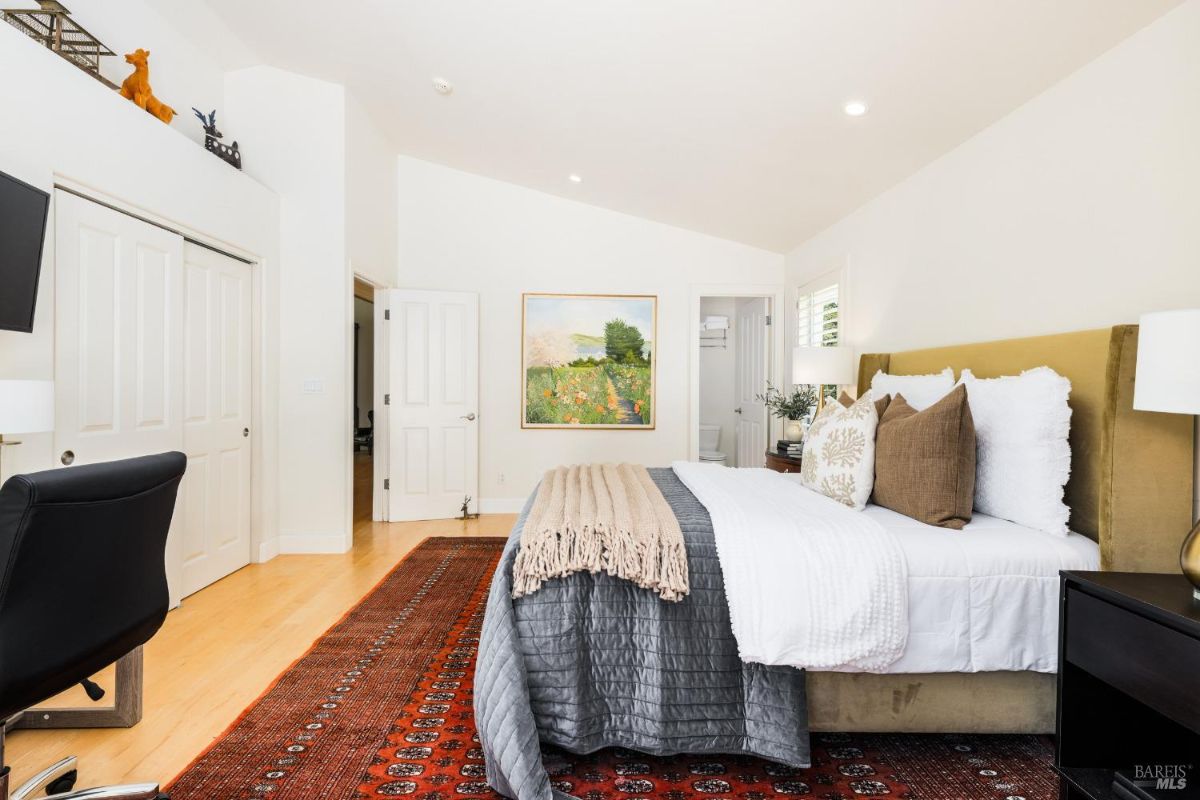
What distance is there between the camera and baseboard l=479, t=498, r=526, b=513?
5.21 meters

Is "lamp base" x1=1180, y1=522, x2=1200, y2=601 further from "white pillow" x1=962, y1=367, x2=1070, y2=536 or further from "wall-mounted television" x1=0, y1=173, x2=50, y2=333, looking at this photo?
"wall-mounted television" x1=0, y1=173, x2=50, y2=333

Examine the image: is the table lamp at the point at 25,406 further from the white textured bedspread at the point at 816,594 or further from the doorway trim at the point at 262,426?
the doorway trim at the point at 262,426

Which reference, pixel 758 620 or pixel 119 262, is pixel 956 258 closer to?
pixel 758 620

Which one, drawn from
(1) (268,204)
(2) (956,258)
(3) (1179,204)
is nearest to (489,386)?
(1) (268,204)

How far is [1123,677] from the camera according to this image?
137 centimetres

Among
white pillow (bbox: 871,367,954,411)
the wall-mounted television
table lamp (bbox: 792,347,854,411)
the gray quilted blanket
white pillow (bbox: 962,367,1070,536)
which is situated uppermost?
the wall-mounted television

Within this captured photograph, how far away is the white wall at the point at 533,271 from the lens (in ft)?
16.9

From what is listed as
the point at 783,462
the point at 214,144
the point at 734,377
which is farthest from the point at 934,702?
the point at 734,377

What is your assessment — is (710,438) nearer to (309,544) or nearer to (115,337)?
(309,544)

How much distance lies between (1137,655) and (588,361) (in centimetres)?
426

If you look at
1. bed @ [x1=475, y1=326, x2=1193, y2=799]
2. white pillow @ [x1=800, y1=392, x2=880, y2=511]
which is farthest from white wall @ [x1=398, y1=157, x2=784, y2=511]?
bed @ [x1=475, y1=326, x2=1193, y2=799]

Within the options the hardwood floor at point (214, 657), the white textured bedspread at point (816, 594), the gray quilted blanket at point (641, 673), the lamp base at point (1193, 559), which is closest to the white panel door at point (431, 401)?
the hardwood floor at point (214, 657)

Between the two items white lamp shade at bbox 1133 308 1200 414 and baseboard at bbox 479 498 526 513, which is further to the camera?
baseboard at bbox 479 498 526 513

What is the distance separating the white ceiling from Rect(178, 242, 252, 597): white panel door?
59.8 inches
